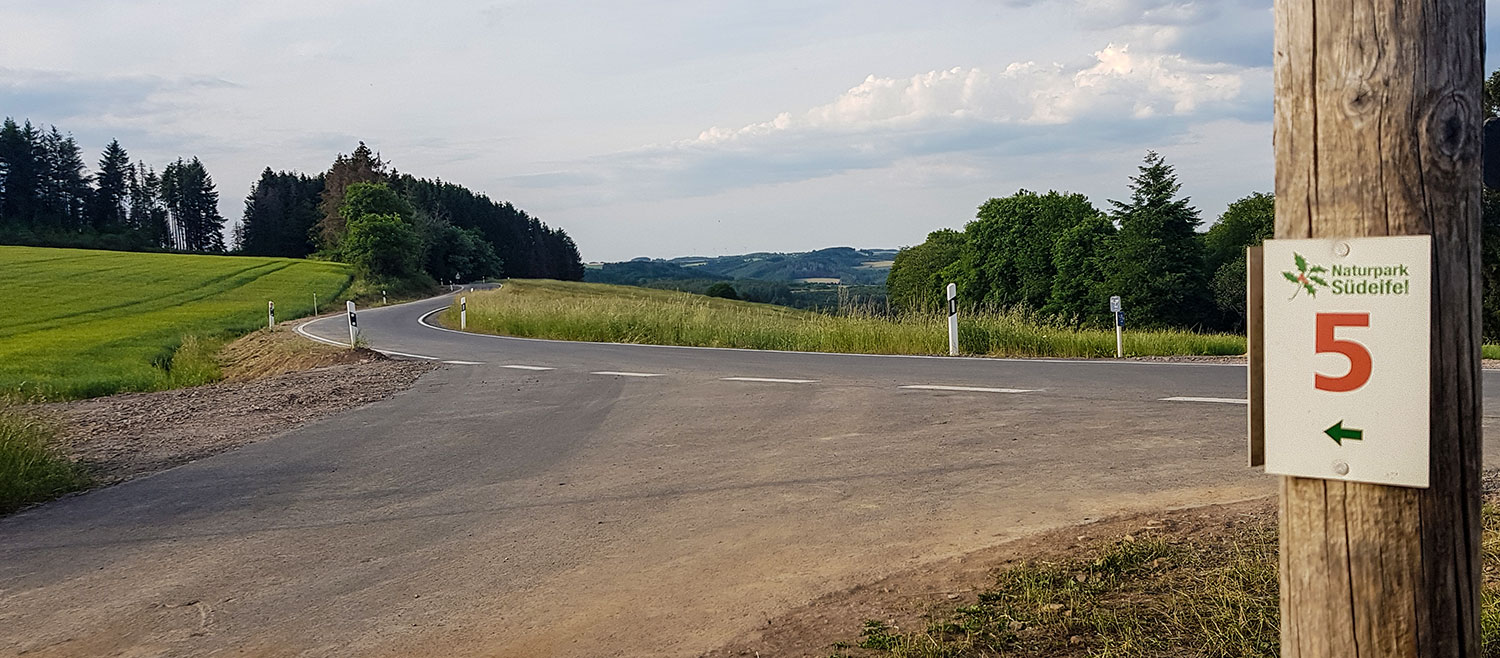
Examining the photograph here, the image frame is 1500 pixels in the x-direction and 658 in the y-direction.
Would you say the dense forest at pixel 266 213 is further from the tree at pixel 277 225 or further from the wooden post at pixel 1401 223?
the wooden post at pixel 1401 223

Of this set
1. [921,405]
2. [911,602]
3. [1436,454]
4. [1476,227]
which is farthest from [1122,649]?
[921,405]

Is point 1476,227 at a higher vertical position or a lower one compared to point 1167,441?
higher

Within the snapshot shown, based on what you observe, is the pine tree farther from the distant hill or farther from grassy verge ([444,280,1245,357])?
grassy verge ([444,280,1245,357])

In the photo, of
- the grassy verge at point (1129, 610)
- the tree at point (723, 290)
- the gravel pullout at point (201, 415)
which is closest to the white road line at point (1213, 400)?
the grassy verge at point (1129, 610)

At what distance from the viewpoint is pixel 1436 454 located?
7.26 feet

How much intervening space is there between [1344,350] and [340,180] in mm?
112047

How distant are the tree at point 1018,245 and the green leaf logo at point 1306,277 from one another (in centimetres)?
5843

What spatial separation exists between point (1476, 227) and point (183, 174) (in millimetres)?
150053

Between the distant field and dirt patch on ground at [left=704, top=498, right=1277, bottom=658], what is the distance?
1147 cm

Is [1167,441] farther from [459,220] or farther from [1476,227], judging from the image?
[459,220]

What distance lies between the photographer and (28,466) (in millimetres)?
7824

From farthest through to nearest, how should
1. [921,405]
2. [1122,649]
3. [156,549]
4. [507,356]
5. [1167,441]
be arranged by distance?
1. [507,356]
2. [921,405]
3. [1167,441]
4. [156,549]
5. [1122,649]

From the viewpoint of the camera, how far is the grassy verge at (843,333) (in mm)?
18094

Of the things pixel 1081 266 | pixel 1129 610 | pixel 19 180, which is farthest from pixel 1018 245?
pixel 19 180
